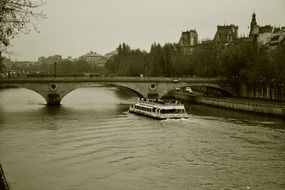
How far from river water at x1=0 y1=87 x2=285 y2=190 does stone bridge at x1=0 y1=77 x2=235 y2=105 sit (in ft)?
48.4

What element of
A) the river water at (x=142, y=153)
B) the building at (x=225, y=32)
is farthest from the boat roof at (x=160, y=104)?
the building at (x=225, y=32)

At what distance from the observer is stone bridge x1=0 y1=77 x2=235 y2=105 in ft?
189

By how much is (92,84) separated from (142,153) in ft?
114

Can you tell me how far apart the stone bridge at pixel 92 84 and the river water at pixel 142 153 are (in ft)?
48.4

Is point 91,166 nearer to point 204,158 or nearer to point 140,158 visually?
point 140,158

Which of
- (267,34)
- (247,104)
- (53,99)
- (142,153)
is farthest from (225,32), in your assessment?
(142,153)

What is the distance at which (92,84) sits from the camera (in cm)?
6122

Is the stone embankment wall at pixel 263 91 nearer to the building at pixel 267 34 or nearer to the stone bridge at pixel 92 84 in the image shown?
the stone bridge at pixel 92 84

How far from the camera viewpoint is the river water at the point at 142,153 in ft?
70.1

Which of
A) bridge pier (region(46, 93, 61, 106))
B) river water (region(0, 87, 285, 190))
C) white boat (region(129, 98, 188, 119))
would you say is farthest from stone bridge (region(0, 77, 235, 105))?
river water (region(0, 87, 285, 190))

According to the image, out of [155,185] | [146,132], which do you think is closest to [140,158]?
[155,185]

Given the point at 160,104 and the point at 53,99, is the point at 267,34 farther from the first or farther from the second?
the point at 160,104

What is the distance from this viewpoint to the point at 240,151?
27391 mm

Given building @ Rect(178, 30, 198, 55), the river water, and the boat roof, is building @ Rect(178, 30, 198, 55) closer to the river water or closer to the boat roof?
the boat roof
